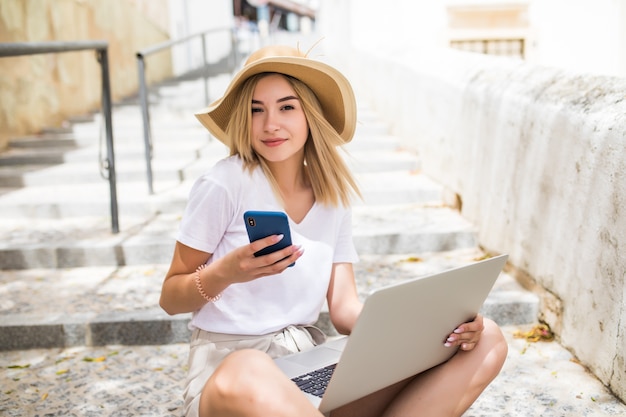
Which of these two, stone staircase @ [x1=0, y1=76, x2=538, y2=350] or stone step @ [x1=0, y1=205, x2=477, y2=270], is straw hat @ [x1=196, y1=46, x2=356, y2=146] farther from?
stone step @ [x1=0, y1=205, x2=477, y2=270]

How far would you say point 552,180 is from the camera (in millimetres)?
3328

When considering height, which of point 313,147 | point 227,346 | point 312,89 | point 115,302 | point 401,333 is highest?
point 312,89

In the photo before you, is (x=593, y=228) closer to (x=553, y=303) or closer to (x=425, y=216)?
(x=553, y=303)

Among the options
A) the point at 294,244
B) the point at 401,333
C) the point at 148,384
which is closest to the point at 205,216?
the point at 294,244

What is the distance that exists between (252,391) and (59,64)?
711 centimetres

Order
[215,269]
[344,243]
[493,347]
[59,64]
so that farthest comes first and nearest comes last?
1. [59,64]
2. [344,243]
3. [493,347]
4. [215,269]

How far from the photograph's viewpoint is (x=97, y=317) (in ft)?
11.5

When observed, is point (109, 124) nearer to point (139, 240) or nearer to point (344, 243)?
point (139, 240)

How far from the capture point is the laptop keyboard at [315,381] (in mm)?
1961

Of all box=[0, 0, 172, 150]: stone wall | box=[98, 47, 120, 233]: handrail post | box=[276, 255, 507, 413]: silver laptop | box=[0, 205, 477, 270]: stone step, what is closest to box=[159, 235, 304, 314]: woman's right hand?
box=[276, 255, 507, 413]: silver laptop

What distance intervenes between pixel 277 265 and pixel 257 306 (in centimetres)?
40

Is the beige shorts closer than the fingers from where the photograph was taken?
No

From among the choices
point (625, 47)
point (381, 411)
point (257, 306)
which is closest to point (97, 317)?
point (257, 306)

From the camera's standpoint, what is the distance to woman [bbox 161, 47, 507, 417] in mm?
2047
